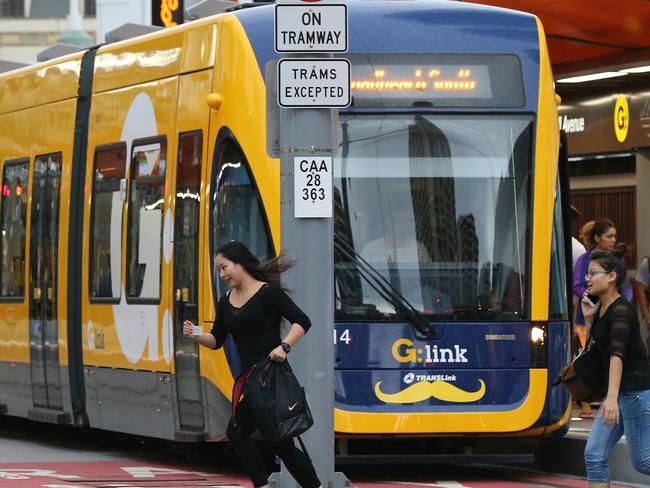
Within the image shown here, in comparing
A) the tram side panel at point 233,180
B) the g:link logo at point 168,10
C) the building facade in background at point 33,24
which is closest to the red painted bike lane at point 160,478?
the tram side panel at point 233,180

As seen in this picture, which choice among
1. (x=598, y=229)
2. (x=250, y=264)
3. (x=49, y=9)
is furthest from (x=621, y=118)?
(x=49, y=9)

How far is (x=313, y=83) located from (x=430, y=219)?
2.94 meters

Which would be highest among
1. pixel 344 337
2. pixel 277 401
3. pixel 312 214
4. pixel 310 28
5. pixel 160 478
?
pixel 310 28

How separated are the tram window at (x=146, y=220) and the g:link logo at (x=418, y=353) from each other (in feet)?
6.68

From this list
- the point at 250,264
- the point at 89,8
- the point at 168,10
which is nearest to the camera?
the point at 250,264

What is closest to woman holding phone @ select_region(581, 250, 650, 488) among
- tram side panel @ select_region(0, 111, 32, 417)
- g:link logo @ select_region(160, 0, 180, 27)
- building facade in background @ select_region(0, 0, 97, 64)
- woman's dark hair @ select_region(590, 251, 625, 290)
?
woman's dark hair @ select_region(590, 251, 625, 290)

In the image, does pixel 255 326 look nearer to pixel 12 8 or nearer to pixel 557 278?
pixel 557 278

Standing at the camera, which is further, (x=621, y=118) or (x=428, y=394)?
(x=621, y=118)

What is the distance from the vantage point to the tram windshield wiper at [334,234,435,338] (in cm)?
1202

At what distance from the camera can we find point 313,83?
9352 millimetres

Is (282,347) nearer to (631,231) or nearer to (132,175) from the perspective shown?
(132,175)

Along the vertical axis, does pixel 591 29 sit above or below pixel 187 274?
above

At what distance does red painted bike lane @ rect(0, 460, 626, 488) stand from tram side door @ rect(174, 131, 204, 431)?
428 mm

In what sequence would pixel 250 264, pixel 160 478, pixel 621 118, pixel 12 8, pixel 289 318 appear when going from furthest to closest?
pixel 12 8 → pixel 621 118 → pixel 160 478 → pixel 250 264 → pixel 289 318
